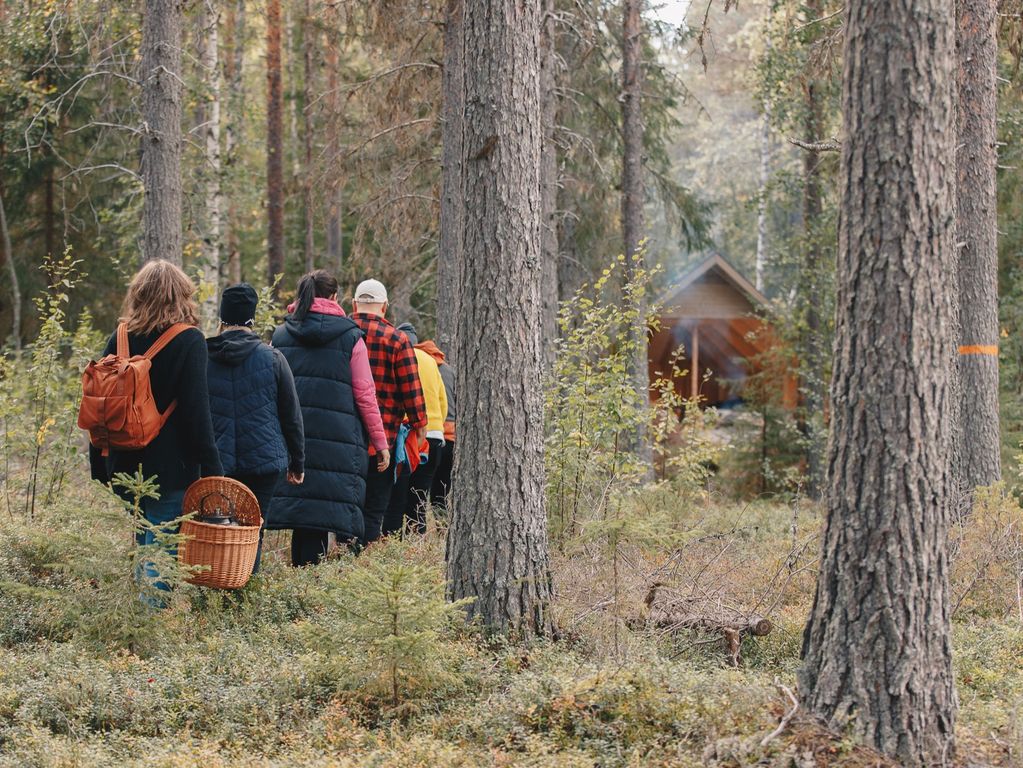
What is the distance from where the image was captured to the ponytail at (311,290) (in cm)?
780

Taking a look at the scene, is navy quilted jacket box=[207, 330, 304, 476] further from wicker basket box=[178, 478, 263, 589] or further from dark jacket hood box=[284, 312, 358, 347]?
dark jacket hood box=[284, 312, 358, 347]

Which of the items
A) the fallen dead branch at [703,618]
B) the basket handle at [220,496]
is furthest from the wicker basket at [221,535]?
the fallen dead branch at [703,618]

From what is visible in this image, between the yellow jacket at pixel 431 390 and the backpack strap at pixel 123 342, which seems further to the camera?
the yellow jacket at pixel 431 390

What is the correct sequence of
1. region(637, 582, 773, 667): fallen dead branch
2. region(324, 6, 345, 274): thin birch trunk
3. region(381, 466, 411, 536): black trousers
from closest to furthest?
region(637, 582, 773, 667): fallen dead branch < region(381, 466, 411, 536): black trousers < region(324, 6, 345, 274): thin birch trunk

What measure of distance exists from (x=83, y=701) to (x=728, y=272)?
20.1 metres

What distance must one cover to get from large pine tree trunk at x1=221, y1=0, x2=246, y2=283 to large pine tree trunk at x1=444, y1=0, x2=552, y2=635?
46.8ft

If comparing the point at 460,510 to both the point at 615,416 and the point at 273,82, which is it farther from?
the point at 273,82

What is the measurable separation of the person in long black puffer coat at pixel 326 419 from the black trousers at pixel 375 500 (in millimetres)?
472

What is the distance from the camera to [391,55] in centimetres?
1619

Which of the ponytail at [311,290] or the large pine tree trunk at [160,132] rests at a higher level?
the large pine tree trunk at [160,132]

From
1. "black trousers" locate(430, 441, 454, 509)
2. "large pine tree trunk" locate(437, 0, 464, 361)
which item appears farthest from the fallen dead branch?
"large pine tree trunk" locate(437, 0, 464, 361)

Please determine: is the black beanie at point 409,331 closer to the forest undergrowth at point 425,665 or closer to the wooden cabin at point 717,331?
the forest undergrowth at point 425,665

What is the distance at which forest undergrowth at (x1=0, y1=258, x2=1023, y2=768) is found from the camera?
4.61 m

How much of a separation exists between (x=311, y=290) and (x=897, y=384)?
Result: 14.8 feet
